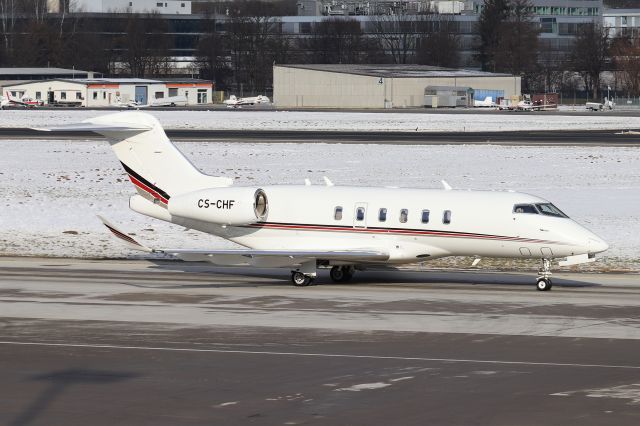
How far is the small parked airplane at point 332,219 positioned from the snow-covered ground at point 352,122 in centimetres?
4943

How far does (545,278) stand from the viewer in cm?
2852

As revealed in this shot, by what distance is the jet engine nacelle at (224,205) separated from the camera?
30047 millimetres

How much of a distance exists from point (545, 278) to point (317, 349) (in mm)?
8972

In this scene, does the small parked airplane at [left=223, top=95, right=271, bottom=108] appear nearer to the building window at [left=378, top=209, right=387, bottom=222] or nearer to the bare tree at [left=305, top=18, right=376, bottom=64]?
the bare tree at [left=305, top=18, right=376, bottom=64]

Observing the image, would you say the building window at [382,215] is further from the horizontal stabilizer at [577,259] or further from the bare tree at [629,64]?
the bare tree at [629,64]

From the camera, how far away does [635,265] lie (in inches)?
1303

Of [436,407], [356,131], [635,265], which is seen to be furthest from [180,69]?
[436,407]

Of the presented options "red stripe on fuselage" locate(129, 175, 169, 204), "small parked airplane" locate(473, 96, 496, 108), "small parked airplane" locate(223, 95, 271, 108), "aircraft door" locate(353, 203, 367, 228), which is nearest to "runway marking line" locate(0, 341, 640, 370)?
"aircraft door" locate(353, 203, 367, 228)

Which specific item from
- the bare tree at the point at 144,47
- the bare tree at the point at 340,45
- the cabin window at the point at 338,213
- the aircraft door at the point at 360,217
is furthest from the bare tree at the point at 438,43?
the aircraft door at the point at 360,217

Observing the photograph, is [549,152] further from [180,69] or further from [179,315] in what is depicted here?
[180,69]

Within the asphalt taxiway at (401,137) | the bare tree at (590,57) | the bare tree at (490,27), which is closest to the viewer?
the asphalt taxiway at (401,137)

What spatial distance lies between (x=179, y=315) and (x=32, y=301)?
149 inches

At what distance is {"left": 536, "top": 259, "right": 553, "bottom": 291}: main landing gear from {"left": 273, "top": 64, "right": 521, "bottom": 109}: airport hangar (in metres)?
105

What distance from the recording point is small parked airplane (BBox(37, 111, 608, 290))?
93.4ft
